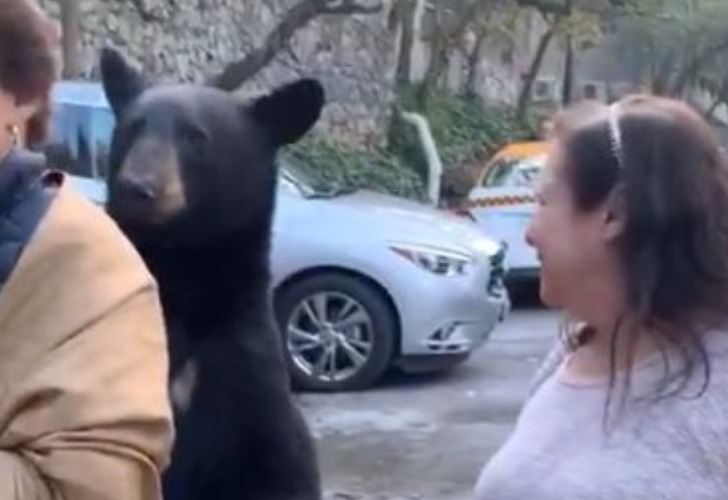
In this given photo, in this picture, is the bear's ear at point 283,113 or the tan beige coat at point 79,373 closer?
the tan beige coat at point 79,373

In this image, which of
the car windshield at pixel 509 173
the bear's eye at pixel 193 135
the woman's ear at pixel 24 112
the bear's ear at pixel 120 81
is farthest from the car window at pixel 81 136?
the woman's ear at pixel 24 112

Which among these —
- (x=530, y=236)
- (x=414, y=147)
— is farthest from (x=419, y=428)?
(x=414, y=147)

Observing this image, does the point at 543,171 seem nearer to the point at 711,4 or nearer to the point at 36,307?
the point at 36,307

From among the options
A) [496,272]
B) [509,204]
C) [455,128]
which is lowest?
[455,128]

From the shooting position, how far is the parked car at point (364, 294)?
14.0 meters

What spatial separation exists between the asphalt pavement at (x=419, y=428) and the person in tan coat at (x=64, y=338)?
6.91 metres

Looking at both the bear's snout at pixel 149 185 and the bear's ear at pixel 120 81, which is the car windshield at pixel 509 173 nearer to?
the bear's ear at pixel 120 81

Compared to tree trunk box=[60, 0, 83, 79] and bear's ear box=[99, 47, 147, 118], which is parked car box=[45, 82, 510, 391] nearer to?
tree trunk box=[60, 0, 83, 79]

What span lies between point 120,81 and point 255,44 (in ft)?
69.3

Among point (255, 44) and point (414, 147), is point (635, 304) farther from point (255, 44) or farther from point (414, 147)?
point (414, 147)

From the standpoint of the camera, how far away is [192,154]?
159 inches

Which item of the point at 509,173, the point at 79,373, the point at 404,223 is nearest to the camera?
the point at 79,373

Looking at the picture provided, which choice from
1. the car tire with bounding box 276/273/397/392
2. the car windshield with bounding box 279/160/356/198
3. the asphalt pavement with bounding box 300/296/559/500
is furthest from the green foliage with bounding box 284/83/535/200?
the car tire with bounding box 276/273/397/392

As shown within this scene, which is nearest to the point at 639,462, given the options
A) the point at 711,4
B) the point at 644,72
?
the point at 711,4
